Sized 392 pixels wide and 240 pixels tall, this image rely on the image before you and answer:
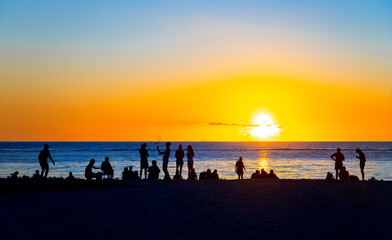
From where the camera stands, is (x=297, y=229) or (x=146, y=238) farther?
(x=297, y=229)

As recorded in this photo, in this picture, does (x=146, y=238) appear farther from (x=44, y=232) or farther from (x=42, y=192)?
(x=42, y=192)

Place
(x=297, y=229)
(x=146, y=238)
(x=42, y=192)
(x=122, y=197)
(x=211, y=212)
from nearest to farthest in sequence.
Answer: (x=146, y=238) → (x=297, y=229) → (x=211, y=212) → (x=122, y=197) → (x=42, y=192)

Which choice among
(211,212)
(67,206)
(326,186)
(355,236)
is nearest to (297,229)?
(355,236)

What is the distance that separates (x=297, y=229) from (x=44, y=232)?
17.5 ft

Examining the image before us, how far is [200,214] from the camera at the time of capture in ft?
40.1

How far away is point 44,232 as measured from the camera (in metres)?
9.80

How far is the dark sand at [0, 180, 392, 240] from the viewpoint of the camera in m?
9.76

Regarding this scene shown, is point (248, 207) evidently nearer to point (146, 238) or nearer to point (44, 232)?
A: point (146, 238)

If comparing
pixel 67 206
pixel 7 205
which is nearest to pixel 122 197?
pixel 67 206

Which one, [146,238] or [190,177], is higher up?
[190,177]

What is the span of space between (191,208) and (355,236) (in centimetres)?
509

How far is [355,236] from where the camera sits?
31.0ft

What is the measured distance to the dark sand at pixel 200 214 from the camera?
9.76 m

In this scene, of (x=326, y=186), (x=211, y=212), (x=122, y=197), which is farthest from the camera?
(x=326, y=186)
